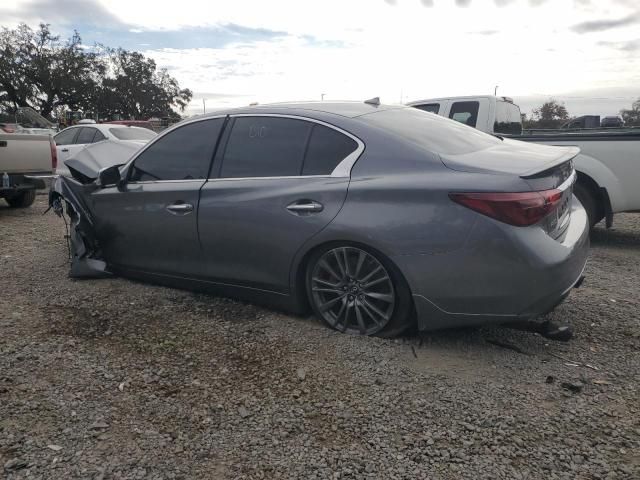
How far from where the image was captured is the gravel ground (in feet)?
8.06

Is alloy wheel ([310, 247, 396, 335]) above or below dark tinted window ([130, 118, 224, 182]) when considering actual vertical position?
below

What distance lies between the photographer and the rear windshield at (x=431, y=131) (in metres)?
3.60

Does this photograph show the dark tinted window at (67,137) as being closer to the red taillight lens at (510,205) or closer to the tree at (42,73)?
the red taillight lens at (510,205)

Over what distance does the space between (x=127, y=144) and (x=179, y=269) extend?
76.7 inches

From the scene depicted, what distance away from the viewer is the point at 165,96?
5669cm

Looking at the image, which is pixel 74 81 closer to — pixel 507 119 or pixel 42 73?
Answer: pixel 42 73

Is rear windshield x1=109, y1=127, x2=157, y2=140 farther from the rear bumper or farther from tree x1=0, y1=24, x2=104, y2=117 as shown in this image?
tree x1=0, y1=24, x2=104, y2=117

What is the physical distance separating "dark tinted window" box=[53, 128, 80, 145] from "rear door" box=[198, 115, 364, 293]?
401 inches

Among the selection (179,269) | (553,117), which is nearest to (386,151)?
(179,269)

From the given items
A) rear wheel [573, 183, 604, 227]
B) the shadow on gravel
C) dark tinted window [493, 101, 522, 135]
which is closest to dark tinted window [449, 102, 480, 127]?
dark tinted window [493, 101, 522, 135]

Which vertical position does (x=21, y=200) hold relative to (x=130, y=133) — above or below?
below

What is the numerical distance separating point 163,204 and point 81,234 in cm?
110

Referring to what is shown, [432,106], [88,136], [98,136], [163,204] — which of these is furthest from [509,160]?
[88,136]

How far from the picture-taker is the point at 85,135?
12.6 m
